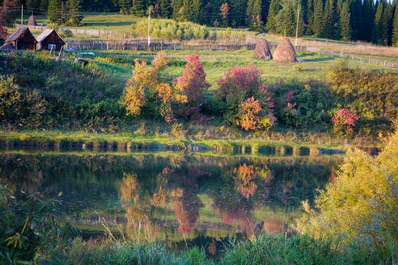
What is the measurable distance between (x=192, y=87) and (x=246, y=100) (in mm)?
4266

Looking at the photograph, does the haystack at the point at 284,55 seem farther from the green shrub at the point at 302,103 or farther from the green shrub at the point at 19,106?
the green shrub at the point at 19,106

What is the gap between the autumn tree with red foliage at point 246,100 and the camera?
34594mm

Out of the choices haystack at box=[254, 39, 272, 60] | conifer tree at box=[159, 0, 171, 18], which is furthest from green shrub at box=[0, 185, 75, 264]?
conifer tree at box=[159, 0, 171, 18]

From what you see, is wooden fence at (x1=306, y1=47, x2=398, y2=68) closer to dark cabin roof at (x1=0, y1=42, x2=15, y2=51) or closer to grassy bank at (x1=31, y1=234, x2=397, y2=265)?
dark cabin roof at (x1=0, y1=42, x2=15, y2=51)

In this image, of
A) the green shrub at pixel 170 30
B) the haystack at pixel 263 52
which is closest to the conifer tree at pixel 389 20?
the green shrub at pixel 170 30

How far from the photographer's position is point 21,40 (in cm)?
4034

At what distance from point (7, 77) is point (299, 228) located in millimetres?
26123

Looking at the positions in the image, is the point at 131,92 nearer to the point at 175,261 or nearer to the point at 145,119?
the point at 145,119

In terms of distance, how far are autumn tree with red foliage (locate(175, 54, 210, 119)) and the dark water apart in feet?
23.1

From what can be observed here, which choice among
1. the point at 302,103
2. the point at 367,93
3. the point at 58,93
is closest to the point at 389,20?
the point at 367,93

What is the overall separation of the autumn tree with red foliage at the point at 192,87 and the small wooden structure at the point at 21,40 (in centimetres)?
1534

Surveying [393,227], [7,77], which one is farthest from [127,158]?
[393,227]

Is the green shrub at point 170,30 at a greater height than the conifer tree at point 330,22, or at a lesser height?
lesser

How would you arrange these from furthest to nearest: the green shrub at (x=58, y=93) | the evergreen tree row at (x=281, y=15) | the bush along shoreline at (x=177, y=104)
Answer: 1. the evergreen tree row at (x=281, y=15)
2. the bush along shoreline at (x=177, y=104)
3. the green shrub at (x=58, y=93)
